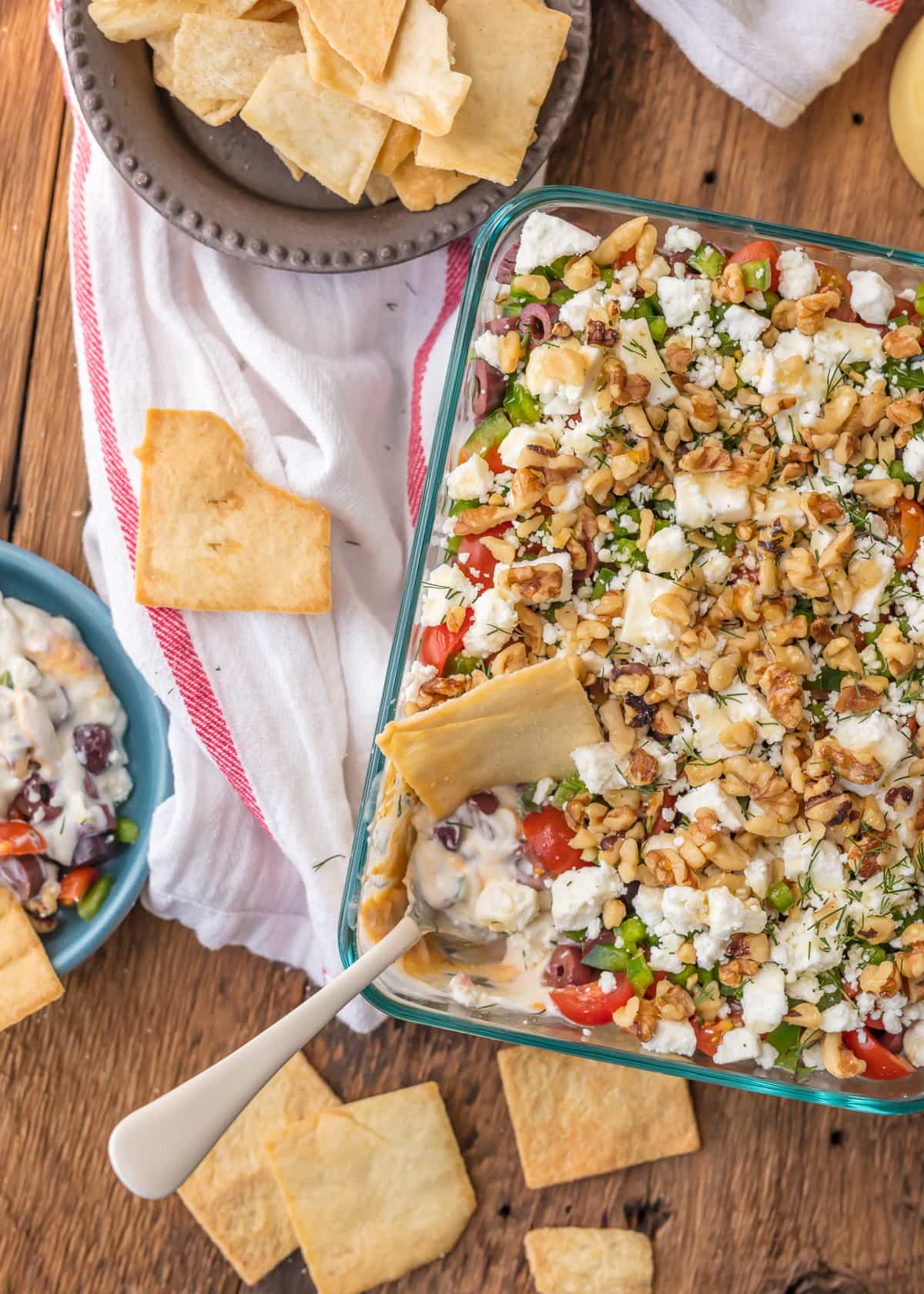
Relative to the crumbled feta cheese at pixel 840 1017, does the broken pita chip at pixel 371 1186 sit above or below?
below

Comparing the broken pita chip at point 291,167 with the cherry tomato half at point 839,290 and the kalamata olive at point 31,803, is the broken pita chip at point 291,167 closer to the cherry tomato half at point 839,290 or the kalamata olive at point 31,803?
the cherry tomato half at point 839,290

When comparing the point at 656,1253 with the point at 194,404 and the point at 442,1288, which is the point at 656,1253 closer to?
the point at 442,1288

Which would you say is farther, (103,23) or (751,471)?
(103,23)

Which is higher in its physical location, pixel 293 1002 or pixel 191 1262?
pixel 293 1002

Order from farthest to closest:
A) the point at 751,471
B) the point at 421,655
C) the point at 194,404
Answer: the point at 194,404, the point at 421,655, the point at 751,471

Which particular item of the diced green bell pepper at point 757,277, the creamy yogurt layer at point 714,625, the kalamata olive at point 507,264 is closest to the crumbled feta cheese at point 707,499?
the creamy yogurt layer at point 714,625

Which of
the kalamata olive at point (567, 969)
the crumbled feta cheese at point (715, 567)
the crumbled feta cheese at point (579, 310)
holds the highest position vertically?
the crumbled feta cheese at point (579, 310)

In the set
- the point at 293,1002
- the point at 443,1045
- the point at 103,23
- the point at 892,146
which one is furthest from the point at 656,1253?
the point at 103,23
